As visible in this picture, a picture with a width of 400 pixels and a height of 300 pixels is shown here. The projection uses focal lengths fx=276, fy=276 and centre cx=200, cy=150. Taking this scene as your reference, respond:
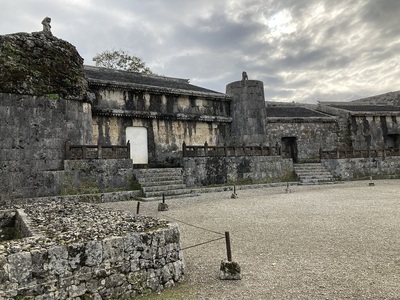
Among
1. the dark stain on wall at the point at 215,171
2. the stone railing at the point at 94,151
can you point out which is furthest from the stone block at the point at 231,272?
the dark stain on wall at the point at 215,171

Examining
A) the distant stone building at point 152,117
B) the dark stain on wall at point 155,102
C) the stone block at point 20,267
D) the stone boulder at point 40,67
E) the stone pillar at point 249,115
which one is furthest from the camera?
the stone pillar at point 249,115

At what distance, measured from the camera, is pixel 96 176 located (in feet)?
39.9

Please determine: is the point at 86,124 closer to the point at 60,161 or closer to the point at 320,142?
the point at 60,161

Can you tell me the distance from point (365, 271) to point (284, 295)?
1483 millimetres

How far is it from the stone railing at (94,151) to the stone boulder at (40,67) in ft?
8.13

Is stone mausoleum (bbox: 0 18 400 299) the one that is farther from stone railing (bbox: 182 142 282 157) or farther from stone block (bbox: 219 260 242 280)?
stone block (bbox: 219 260 242 280)

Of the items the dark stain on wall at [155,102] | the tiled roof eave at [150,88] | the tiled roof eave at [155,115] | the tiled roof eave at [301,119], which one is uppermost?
the tiled roof eave at [150,88]

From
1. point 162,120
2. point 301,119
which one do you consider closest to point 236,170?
point 162,120

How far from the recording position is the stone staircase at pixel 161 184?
12.4 metres

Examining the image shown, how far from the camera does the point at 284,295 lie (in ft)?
Answer: 11.2

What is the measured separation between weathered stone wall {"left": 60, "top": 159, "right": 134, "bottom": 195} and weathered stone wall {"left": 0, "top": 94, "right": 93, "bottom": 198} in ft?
1.49

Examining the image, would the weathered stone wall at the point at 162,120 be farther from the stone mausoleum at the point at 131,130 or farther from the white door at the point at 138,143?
the white door at the point at 138,143

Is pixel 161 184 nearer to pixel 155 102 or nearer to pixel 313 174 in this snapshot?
pixel 155 102

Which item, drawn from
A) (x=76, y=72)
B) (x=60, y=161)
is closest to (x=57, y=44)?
(x=76, y=72)
